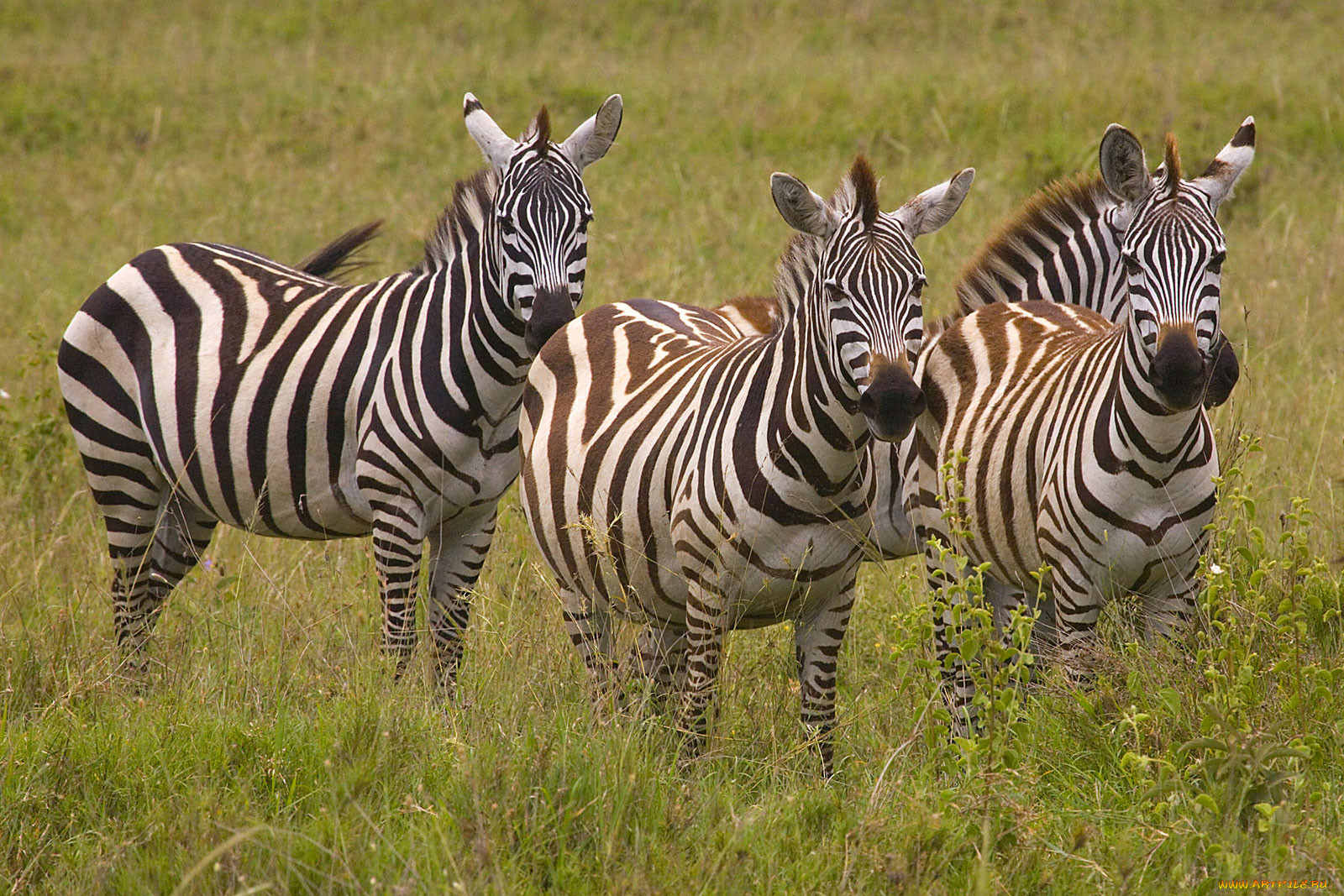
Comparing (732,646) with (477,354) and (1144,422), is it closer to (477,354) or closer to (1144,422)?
(477,354)

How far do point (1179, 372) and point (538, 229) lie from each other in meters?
2.14

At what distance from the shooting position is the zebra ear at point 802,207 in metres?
3.72

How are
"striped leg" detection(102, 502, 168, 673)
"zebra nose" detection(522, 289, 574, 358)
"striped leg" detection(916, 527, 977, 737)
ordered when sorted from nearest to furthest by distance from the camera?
"striped leg" detection(916, 527, 977, 737)
"zebra nose" detection(522, 289, 574, 358)
"striped leg" detection(102, 502, 168, 673)

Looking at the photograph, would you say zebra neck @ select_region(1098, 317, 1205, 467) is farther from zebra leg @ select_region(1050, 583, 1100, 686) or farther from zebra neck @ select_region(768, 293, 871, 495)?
A: zebra neck @ select_region(768, 293, 871, 495)

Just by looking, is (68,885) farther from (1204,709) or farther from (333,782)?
(1204,709)

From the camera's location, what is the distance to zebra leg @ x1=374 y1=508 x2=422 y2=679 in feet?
15.2

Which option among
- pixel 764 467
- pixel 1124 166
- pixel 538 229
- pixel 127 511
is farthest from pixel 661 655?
pixel 127 511

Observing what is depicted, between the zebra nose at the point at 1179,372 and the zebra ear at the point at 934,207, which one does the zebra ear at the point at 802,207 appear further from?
the zebra nose at the point at 1179,372

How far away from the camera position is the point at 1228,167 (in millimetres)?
4035

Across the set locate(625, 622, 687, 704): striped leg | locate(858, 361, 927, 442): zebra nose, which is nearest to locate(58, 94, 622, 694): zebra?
locate(625, 622, 687, 704): striped leg

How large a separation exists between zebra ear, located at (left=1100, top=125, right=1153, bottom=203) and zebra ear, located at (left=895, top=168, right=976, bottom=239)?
41 centimetres

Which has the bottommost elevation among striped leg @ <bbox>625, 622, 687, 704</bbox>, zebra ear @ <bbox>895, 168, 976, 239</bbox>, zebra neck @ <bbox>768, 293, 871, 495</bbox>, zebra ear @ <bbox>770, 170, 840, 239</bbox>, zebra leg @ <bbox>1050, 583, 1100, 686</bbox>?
striped leg @ <bbox>625, 622, 687, 704</bbox>

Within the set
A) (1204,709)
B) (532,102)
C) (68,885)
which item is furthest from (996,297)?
(532,102)

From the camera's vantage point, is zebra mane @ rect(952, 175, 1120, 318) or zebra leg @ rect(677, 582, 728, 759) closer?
zebra leg @ rect(677, 582, 728, 759)
